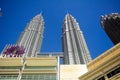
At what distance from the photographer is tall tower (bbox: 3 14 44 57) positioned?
265 ft

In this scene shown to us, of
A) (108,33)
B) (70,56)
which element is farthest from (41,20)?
(108,33)

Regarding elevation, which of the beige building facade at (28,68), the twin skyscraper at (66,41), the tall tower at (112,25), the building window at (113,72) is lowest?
the building window at (113,72)

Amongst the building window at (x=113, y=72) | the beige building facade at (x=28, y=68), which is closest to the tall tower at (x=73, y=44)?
the beige building facade at (x=28, y=68)

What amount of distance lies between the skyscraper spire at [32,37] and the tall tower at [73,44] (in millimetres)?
13293

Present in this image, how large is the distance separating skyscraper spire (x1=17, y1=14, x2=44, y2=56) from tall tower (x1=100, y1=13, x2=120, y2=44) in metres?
34.5

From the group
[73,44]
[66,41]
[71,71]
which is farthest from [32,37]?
[71,71]

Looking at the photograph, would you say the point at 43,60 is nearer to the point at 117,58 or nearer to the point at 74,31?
the point at 117,58

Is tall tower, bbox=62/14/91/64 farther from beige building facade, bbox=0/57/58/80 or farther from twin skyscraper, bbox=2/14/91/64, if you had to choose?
beige building facade, bbox=0/57/58/80

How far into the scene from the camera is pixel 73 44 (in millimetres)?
86812

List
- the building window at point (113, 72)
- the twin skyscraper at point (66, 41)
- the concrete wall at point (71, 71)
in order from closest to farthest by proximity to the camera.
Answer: the building window at point (113, 72), the concrete wall at point (71, 71), the twin skyscraper at point (66, 41)

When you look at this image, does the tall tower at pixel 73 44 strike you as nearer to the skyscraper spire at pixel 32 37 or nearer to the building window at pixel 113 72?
the skyscraper spire at pixel 32 37

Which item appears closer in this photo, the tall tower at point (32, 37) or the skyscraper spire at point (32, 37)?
the tall tower at point (32, 37)

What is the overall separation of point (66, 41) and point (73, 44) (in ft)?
15.9

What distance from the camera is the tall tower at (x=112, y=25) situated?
196 ft
